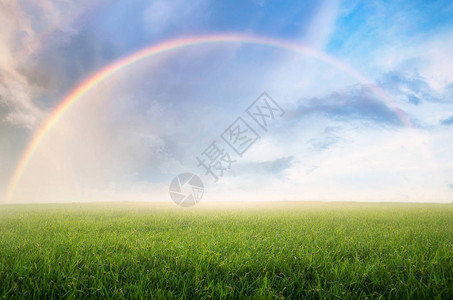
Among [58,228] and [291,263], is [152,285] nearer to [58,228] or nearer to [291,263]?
[291,263]

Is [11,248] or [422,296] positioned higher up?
[11,248]

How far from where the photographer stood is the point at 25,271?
12.4 ft

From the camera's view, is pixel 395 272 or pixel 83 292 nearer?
pixel 83 292

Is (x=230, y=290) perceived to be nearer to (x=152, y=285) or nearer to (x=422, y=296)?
(x=152, y=285)

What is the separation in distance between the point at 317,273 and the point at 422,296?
1386 millimetres

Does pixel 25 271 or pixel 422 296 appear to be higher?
pixel 25 271

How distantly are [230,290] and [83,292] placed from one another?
2066 millimetres

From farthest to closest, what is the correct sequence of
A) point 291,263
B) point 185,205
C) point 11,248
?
point 185,205, point 11,248, point 291,263

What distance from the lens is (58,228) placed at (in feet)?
28.4

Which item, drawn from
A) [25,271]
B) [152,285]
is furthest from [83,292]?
[25,271]

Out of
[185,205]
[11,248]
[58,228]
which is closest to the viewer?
[11,248]

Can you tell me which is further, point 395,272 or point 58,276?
point 395,272

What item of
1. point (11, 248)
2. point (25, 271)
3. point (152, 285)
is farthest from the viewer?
point (11, 248)

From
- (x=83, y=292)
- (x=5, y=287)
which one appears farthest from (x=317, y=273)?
(x=5, y=287)
